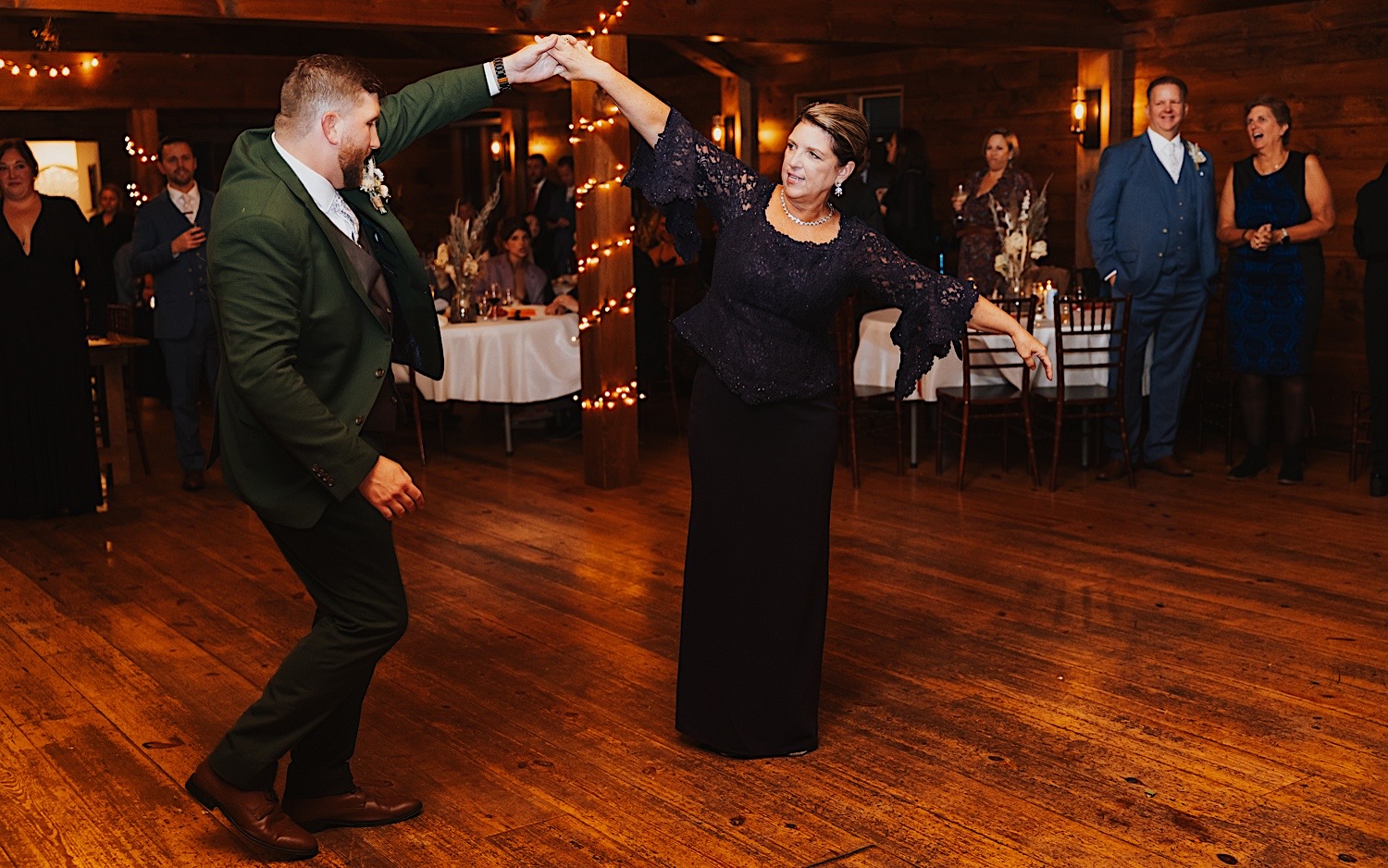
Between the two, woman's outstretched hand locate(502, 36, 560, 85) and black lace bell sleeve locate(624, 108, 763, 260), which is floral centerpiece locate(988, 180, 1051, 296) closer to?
black lace bell sleeve locate(624, 108, 763, 260)

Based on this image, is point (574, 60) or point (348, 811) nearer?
point (348, 811)

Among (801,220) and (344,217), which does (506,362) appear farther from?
(344,217)

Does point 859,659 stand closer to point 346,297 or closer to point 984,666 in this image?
point 984,666

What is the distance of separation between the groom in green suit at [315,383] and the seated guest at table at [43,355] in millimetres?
3883

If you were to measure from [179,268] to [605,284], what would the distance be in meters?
2.01

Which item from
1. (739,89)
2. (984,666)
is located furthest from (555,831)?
(739,89)

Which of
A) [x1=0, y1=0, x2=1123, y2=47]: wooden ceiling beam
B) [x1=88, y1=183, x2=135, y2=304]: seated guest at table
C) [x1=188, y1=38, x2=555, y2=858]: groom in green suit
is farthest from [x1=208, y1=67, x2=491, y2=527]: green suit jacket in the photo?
[x1=88, y1=183, x2=135, y2=304]: seated guest at table

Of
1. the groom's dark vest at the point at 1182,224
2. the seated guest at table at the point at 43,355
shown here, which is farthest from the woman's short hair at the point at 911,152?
the seated guest at table at the point at 43,355

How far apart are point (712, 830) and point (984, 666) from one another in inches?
54.6

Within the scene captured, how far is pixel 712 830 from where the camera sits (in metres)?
3.19

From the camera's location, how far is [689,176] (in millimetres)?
3570

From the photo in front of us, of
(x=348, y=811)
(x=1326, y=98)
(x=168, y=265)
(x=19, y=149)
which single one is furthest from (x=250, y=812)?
(x=1326, y=98)

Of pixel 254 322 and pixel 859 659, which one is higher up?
pixel 254 322

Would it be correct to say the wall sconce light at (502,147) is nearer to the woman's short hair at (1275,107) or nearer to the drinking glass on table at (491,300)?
the drinking glass on table at (491,300)
